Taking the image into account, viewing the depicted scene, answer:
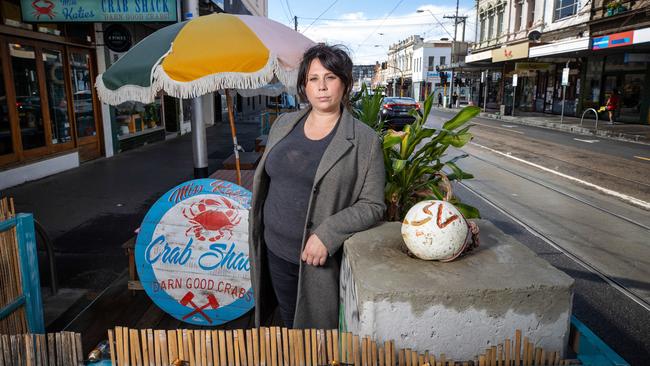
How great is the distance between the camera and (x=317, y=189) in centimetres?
209

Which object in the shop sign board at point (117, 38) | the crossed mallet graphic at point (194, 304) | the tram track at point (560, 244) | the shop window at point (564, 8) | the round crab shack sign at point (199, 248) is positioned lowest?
the tram track at point (560, 244)

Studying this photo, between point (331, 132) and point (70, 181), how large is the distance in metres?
7.85

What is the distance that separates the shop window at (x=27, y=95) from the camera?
823cm

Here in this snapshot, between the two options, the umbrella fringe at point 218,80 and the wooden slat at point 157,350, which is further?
the umbrella fringe at point 218,80

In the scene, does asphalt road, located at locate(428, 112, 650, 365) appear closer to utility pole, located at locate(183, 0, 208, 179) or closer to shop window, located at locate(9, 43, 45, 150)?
utility pole, located at locate(183, 0, 208, 179)

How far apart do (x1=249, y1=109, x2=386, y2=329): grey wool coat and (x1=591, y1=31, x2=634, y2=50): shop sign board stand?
21227mm

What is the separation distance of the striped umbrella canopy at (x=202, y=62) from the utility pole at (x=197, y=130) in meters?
2.54

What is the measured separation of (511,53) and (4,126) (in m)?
26.9

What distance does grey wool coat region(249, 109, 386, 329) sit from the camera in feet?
6.77

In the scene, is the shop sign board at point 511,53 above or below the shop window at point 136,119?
above

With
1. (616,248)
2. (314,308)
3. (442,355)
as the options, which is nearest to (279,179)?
(314,308)

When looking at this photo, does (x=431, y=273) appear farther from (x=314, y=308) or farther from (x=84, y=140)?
(x=84, y=140)

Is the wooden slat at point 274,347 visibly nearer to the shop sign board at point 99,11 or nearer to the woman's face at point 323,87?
the woman's face at point 323,87

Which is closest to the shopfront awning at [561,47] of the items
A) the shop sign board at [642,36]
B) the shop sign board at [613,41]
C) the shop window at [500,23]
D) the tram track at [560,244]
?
the shop sign board at [613,41]
